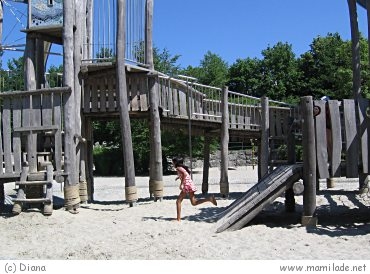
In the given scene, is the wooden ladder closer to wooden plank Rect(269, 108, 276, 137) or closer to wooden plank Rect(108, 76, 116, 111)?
wooden plank Rect(108, 76, 116, 111)

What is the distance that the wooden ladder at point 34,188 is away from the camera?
10539 millimetres

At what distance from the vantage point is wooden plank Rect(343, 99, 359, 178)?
9.04 metres

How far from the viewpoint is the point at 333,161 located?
9102 millimetres

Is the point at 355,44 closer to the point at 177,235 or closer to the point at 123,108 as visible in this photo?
the point at 123,108

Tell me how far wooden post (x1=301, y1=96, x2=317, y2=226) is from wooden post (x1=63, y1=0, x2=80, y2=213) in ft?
17.5

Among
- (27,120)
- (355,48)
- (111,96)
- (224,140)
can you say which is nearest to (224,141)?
(224,140)

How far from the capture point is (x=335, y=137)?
29.7 feet

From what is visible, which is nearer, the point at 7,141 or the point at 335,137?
the point at 335,137

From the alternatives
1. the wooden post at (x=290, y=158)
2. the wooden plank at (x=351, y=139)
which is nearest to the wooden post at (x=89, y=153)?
the wooden post at (x=290, y=158)

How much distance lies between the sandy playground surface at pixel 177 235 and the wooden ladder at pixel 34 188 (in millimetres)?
244

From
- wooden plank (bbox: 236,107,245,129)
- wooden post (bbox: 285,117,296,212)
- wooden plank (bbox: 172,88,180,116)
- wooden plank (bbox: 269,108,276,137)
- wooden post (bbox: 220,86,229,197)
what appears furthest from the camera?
wooden plank (bbox: 236,107,245,129)

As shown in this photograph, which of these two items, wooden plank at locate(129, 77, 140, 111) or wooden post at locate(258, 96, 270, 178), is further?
wooden post at locate(258, 96, 270, 178)

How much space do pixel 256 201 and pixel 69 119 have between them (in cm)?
500
